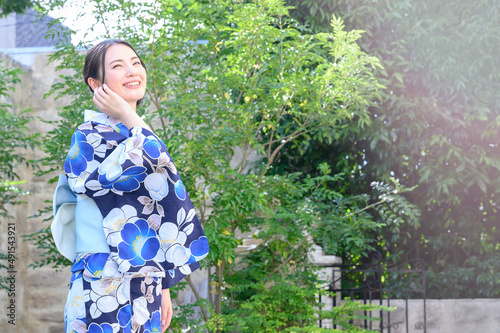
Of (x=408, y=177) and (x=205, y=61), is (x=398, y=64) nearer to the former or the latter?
(x=408, y=177)

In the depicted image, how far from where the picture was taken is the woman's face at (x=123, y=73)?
1.77 metres

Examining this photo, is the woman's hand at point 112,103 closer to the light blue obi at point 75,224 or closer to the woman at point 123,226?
the woman at point 123,226

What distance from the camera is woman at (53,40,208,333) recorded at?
1.58 metres

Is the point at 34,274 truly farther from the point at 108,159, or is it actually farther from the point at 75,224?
the point at 108,159

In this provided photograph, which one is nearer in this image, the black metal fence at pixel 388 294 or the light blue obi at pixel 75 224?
the light blue obi at pixel 75 224

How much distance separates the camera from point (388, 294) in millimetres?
4719

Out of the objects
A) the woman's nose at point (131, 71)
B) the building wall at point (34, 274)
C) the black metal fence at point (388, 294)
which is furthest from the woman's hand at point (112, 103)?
the building wall at point (34, 274)

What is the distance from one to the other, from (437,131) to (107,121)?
4.32 metres

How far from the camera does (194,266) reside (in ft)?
5.76

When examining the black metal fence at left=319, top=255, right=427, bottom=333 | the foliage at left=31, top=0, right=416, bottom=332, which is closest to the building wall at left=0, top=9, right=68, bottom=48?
the foliage at left=31, top=0, right=416, bottom=332

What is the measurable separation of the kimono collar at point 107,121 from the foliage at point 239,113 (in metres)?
1.53

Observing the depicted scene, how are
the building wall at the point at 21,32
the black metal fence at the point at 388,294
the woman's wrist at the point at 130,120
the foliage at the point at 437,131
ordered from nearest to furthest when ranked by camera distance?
the woman's wrist at the point at 130,120, the black metal fence at the point at 388,294, the foliage at the point at 437,131, the building wall at the point at 21,32

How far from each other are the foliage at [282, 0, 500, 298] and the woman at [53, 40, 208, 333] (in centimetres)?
368

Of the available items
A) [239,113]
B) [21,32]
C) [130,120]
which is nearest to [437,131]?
[239,113]
